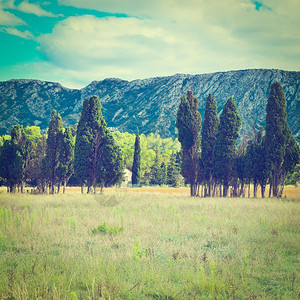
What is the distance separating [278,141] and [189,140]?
9212 millimetres

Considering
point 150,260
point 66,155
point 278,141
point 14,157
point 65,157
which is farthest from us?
point 66,155

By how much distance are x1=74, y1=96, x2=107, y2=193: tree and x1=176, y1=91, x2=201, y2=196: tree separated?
918cm

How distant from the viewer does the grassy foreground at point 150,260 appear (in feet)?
16.3

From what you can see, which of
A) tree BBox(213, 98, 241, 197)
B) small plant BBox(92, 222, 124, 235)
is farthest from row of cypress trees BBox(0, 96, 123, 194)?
small plant BBox(92, 222, 124, 235)

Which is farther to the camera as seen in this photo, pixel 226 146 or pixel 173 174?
pixel 173 174

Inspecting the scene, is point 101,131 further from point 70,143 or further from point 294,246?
point 294,246

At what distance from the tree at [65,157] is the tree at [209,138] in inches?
608

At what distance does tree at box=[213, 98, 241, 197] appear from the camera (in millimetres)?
28312

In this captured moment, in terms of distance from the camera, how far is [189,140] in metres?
31.1

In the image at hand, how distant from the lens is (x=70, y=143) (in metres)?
32.6

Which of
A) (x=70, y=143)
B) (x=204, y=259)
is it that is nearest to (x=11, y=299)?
(x=204, y=259)

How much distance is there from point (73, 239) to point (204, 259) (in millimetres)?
4423

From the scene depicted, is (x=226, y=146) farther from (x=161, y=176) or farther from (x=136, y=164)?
(x=161, y=176)

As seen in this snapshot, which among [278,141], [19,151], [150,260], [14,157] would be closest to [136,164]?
[19,151]
